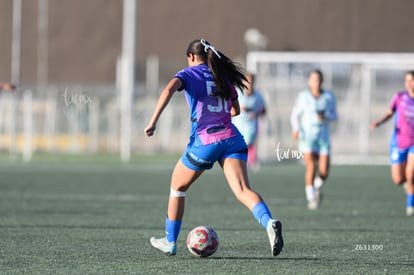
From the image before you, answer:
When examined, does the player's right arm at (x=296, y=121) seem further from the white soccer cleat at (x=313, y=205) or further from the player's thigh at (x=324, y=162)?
the white soccer cleat at (x=313, y=205)

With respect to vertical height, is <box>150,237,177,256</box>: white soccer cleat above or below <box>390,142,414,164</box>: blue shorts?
below

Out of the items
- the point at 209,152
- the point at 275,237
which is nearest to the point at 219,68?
the point at 209,152

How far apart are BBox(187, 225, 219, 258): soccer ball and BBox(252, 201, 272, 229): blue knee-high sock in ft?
2.27

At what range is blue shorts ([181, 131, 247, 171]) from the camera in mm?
9352

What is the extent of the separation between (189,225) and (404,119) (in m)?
4.17

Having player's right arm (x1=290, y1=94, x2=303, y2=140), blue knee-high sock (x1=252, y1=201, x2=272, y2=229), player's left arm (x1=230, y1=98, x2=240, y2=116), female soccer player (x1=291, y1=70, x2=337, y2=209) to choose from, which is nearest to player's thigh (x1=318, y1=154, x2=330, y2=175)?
female soccer player (x1=291, y1=70, x2=337, y2=209)

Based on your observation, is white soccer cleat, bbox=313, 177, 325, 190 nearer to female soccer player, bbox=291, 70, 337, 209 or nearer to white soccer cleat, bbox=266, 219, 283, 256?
female soccer player, bbox=291, 70, 337, 209

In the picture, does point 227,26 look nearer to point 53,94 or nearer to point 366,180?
point 53,94

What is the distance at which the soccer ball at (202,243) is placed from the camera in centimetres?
955

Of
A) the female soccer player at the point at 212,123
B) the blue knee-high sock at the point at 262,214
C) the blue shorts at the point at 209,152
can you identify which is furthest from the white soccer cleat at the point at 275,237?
the blue shorts at the point at 209,152

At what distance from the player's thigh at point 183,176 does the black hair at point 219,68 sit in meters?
0.77

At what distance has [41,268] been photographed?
8.74 metres

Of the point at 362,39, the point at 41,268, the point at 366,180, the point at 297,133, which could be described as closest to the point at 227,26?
the point at 362,39

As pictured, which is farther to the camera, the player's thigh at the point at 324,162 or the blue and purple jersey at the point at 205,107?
the player's thigh at the point at 324,162
